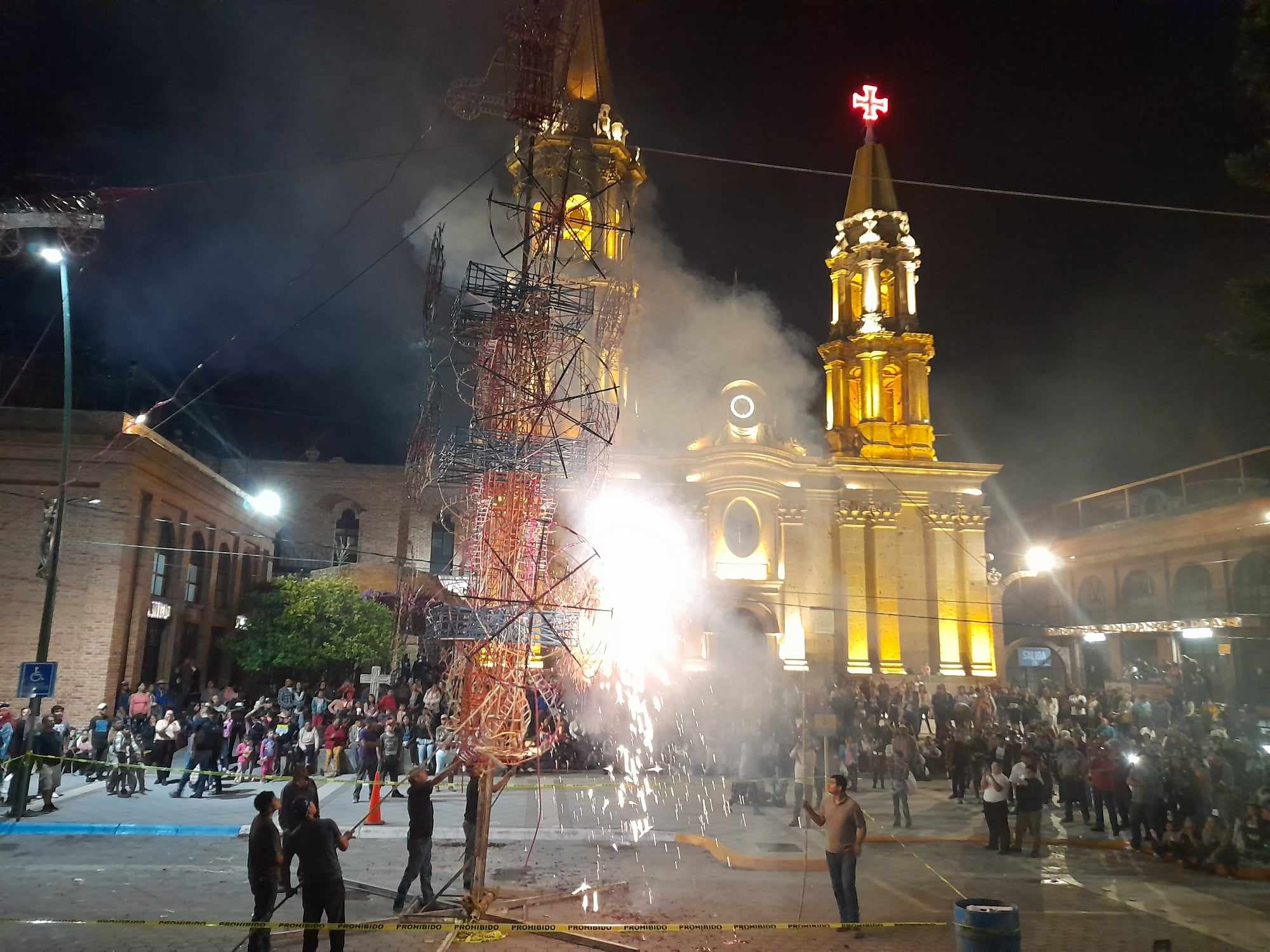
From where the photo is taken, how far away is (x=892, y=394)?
37281 millimetres

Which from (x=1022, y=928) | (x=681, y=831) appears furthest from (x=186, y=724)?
(x=1022, y=928)

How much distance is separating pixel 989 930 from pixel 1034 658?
36.3 meters

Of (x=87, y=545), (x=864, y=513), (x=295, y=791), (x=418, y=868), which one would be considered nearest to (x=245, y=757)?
(x=295, y=791)

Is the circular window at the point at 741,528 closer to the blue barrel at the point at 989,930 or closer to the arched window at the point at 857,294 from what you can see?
the arched window at the point at 857,294

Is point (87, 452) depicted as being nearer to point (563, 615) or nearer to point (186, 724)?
point (186, 724)

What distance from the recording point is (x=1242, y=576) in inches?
1193

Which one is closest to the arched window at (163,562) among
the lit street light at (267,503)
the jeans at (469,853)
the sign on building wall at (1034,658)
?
the lit street light at (267,503)

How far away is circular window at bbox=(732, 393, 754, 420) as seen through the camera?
3362 centimetres

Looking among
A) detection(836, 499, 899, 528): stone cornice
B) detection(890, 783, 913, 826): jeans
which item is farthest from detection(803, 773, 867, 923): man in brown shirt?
detection(836, 499, 899, 528): stone cornice

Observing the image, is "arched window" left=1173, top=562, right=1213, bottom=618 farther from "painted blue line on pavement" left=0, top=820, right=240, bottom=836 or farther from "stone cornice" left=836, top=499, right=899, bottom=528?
"painted blue line on pavement" left=0, top=820, right=240, bottom=836

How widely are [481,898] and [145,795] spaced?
1048cm

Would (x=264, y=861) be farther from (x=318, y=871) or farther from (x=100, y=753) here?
(x=100, y=753)

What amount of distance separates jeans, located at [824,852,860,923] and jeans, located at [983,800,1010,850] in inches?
200

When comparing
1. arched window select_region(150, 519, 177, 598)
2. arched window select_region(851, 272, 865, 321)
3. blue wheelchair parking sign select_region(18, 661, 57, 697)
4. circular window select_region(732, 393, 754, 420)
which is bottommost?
blue wheelchair parking sign select_region(18, 661, 57, 697)
